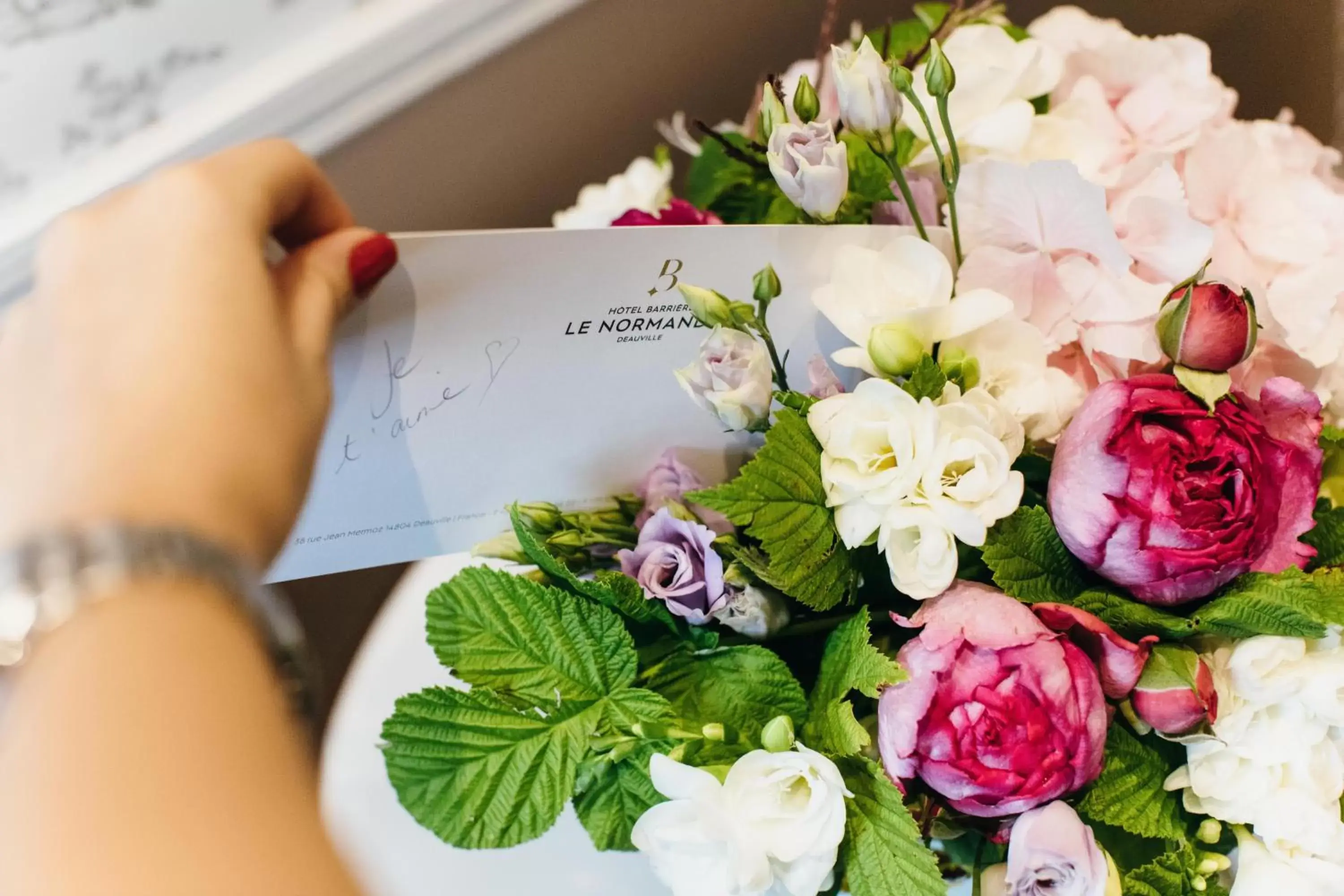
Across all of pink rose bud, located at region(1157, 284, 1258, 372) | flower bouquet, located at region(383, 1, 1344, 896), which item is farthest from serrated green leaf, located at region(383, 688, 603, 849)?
pink rose bud, located at region(1157, 284, 1258, 372)

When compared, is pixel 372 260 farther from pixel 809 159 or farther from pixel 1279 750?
pixel 1279 750

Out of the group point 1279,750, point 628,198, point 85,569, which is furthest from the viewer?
point 628,198

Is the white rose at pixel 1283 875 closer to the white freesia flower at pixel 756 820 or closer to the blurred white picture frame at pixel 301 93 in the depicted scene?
the white freesia flower at pixel 756 820

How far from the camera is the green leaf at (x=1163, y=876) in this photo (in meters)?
0.41

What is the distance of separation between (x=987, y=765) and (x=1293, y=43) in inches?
26.7

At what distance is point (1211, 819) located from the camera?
44 cm

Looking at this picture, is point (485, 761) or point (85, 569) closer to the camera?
point (85, 569)

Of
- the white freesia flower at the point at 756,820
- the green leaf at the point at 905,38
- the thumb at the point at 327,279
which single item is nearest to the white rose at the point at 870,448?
the white freesia flower at the point at 756,820

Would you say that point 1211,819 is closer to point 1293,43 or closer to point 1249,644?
point 1249,644

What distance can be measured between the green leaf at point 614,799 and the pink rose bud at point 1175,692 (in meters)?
0.22

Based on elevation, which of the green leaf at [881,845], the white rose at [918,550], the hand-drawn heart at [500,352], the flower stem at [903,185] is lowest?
the green leaf at [881,845]

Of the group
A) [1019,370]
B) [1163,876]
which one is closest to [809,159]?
[1019,370]

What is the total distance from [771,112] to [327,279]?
0.74 feet

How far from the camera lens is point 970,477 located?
0.38 metres
